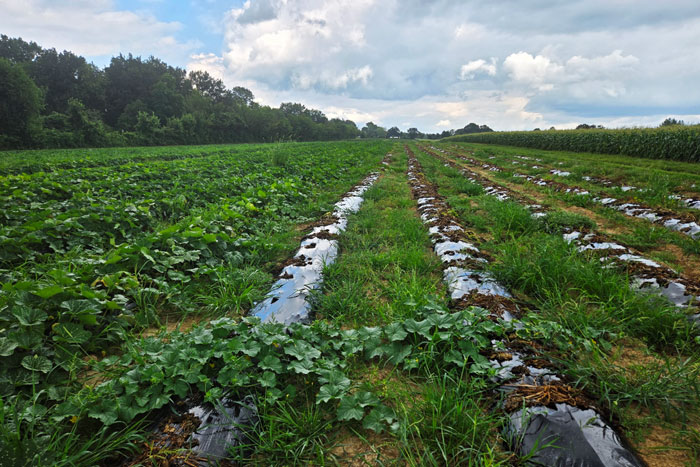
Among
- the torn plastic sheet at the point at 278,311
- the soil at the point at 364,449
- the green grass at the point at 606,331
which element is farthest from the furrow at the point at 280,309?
the green grass at the point at 606,331

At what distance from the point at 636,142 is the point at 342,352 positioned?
20.7 metres

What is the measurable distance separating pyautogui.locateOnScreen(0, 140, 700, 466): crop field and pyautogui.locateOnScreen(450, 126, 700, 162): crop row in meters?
13.2

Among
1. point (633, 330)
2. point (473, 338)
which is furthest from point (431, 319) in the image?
point (633, 330)

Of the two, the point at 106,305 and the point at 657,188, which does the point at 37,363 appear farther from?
the point at 657,188

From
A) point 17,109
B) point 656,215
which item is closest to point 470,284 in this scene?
point 656,215

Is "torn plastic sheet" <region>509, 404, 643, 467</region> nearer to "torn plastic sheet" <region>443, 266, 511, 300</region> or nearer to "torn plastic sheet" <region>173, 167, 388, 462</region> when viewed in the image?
"torn plastic sheet" <region>443, 266, 511, 300</region>

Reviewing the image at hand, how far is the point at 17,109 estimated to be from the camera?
86.1ft

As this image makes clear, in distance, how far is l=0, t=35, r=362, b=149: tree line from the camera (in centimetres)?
2630

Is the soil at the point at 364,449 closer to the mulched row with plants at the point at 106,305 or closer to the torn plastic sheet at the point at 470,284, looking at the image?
the mulched row with plants at the point at 106,305

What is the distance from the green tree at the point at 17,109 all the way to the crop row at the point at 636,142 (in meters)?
44.0

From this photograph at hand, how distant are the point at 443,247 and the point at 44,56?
223 ft

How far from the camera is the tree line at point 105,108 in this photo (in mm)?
26297

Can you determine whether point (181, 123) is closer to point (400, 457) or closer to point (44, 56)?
point (44, 56)

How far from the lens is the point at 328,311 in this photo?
266 cm
